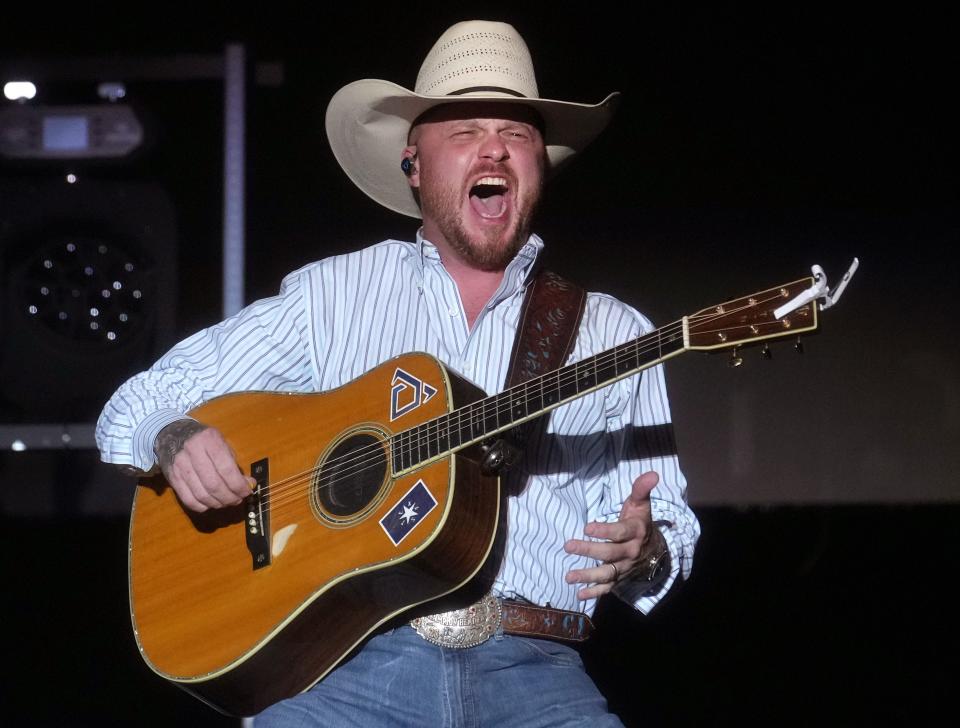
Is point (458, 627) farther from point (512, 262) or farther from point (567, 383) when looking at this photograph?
point (512, 262)

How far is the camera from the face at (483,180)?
2824mm

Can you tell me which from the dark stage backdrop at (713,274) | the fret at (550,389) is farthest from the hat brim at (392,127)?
the fret at (550,389)

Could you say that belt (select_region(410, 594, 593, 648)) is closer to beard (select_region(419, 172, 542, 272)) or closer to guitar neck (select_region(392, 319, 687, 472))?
guitar neck (select_region(392, 319, 687, 472))

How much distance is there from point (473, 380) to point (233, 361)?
56 cm

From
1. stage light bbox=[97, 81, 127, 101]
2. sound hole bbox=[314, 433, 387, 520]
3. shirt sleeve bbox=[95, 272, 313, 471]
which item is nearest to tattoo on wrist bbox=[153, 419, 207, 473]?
shirt sleeve bbox=[95, 272, 313, 471]

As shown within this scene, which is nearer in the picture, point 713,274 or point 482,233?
point 482,233

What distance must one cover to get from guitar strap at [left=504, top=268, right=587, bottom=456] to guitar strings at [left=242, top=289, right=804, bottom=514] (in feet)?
0.49

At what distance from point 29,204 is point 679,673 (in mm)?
2492

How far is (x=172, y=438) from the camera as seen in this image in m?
2.57

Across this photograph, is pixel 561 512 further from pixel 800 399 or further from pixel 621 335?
pixel 800 399

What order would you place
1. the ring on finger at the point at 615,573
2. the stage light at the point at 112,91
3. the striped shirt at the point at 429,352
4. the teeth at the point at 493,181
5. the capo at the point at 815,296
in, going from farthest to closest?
the stage light at the point at 112,91 < the teeth at the point at 493,181 < the striped shirt at the point at 429,352 < the ring on finger at the point at 615,573 < the capo at the point at 815,296

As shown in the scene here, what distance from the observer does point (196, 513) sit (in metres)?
2.60

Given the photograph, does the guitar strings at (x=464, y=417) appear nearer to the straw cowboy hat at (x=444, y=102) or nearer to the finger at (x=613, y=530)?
the finger at (x=613, y=530)

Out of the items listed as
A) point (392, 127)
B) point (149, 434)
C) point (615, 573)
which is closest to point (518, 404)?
point (615, 573)
